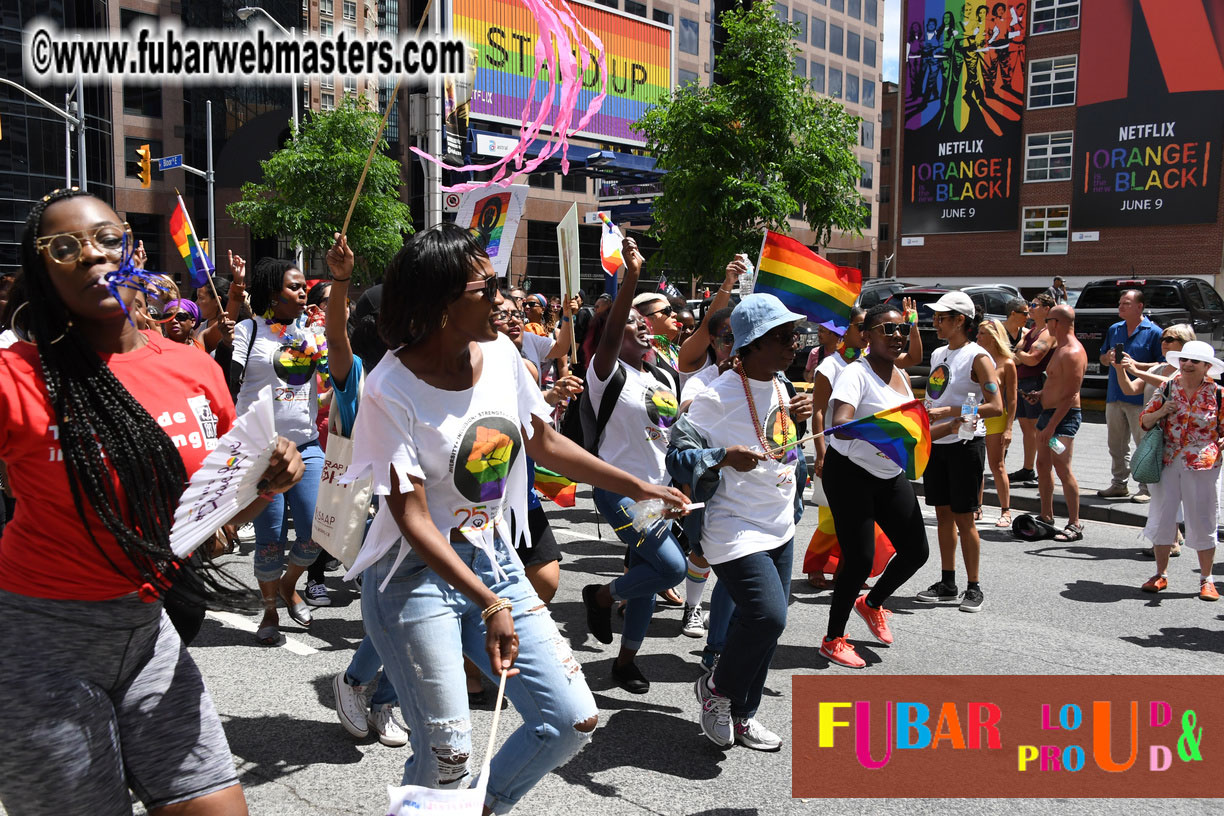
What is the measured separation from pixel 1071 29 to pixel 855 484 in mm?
40075

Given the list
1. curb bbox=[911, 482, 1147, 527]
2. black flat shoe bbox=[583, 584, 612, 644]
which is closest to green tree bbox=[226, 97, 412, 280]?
curb bbox=[911, 482, 1147, 527]

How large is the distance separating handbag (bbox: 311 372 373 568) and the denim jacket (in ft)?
4.26

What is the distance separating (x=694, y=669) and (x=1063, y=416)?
5.18 meters

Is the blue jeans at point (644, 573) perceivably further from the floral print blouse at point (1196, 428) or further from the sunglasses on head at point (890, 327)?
the floral print blouse at point (1196, 428)

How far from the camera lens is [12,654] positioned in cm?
220

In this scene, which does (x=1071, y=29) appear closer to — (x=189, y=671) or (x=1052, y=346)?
(x=1052, y=346)

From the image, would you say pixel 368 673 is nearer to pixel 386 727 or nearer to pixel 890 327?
pixel 386 727

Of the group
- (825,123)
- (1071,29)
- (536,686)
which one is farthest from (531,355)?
(1071,29)

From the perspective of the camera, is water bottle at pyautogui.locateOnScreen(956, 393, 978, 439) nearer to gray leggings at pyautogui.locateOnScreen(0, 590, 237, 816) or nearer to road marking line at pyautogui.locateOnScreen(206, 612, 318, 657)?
road marking line at pyautogui.locateOnScreen(206, 612, 318, 657)

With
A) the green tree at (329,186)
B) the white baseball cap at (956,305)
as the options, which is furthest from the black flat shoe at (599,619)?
the green tree at (329,186)

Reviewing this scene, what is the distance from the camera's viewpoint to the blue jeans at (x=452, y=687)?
2.73 metres

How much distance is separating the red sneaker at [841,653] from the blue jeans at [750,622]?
1.34 metres

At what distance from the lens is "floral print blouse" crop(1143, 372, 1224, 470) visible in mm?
6711

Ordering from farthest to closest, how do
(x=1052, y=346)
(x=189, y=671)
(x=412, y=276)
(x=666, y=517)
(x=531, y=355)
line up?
(x=1052, y=346) < (x=531, y=355) < (x=666, y=517) < (x=412, y=276) < (x=189, y=671)
